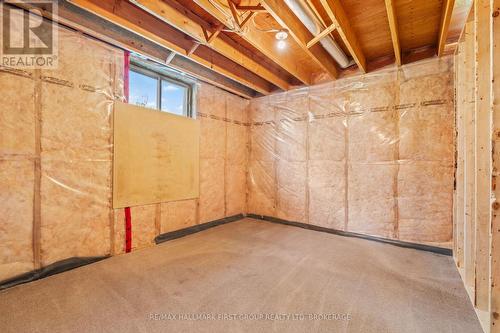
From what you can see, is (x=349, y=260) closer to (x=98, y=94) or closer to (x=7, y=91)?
(x=98, y=94)

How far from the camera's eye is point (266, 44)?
2529mm

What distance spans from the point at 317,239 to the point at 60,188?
10.1ft

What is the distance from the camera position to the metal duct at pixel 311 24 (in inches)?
74.0

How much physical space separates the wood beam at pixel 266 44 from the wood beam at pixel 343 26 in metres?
0.77

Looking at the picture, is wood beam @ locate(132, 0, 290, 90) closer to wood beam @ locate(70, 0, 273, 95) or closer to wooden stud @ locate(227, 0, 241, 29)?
wooden stud @ locate(227, 0, 241, 29)

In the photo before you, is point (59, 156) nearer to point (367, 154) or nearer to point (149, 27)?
point (149, 27)

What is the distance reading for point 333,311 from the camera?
5.23 feet

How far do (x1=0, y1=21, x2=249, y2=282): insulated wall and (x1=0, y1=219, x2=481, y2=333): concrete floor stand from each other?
0.95ft

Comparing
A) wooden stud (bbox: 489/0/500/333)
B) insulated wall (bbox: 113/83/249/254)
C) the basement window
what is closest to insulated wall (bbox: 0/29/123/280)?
the basement window

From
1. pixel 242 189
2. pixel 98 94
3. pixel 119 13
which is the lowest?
pixel 242 189

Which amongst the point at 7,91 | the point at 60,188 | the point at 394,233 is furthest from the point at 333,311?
the point at 7,91

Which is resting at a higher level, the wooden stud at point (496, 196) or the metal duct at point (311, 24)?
the metal duct at point (311, 24)

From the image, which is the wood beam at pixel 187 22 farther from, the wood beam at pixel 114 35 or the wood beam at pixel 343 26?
the wood beam at pixel 343 26

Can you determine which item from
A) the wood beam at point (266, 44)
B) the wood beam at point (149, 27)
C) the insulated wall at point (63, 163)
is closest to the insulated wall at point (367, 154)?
the wood beam at point (266, 44)
